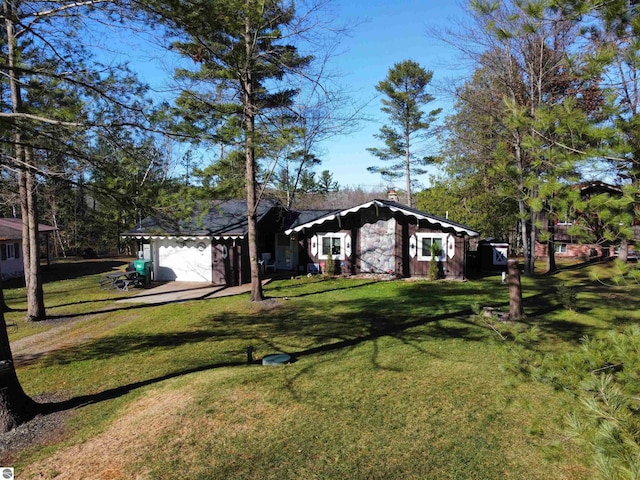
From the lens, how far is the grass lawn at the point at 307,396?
14.9 ft

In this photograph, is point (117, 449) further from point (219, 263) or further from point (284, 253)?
point (284, 253)

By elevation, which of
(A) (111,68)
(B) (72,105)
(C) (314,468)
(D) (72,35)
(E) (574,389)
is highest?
(D) (72,35)

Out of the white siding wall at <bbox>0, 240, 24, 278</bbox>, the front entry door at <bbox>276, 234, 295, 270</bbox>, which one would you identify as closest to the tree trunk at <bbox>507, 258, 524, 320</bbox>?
the front entry door at <bbox>276, 234, 295, 270</bbox>

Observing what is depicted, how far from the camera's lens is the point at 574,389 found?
297 centimetres

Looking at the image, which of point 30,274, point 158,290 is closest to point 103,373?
point 30,274

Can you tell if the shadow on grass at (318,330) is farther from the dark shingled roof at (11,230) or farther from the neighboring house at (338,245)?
the dark shingled roof at (11,230)

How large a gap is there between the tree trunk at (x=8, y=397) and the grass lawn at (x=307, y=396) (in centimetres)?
67

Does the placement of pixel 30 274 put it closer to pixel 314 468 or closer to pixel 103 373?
pixel 103 373

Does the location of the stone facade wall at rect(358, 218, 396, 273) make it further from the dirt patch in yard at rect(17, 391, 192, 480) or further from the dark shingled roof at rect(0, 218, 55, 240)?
the dark shingled roof at rect(0, 218, 55, 240)

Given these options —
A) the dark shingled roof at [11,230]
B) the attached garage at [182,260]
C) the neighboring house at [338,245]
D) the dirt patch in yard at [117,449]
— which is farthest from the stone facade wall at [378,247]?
the dark shingled roof at [11,230]

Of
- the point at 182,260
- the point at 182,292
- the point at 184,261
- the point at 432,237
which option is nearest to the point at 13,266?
the point at 182,260

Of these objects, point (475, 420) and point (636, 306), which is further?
point (636, 306)

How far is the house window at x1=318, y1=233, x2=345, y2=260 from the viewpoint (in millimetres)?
20453

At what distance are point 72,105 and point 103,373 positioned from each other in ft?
16.6
